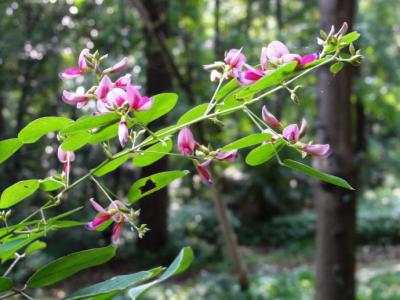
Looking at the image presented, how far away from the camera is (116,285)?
42 cm

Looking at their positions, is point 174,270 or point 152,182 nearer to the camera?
point 174,270

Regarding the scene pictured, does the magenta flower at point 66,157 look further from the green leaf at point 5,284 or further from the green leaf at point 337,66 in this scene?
the green leaf at point 337,66

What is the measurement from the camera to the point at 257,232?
27.0 ft

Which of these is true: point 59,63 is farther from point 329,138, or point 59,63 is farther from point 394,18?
point 394,18

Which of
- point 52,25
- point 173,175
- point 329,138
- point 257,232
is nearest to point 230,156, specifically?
point 173,175

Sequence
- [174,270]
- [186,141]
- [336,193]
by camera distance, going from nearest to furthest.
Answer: [174,270]
[186,141]
[336,193]

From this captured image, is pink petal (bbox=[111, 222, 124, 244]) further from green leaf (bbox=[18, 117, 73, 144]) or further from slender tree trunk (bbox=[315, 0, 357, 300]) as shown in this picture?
slender tree trunk (bbox=[315, 0, 357, 300])

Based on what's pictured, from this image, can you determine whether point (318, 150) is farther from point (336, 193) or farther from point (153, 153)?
point (336, 193)

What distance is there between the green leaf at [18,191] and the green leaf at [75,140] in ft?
0.16

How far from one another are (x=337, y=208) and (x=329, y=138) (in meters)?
0.33

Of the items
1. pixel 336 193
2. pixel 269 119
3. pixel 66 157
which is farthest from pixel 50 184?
pixel 336 193

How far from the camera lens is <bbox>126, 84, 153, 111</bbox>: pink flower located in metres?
0.44

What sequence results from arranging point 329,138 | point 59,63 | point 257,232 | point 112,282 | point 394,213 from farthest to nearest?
point 394,213 < point 257,232 < point 59,63 < point 329,138 < point 112,282

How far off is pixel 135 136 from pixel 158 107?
0.12 ft
